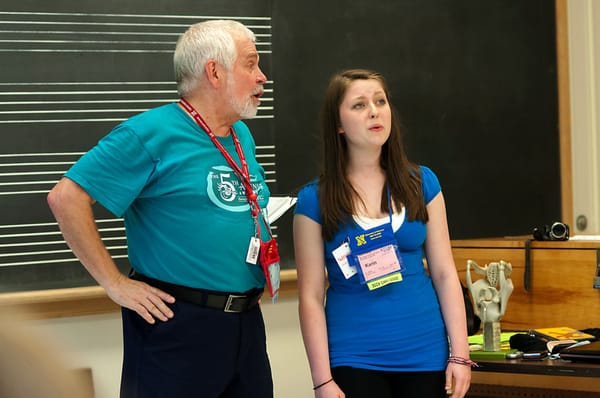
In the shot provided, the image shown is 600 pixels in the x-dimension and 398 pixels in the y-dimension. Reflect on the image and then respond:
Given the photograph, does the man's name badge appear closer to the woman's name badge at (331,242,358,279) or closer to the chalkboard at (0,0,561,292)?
the woman's name badge at (331,242,358,279)

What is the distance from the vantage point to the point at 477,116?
4.10m

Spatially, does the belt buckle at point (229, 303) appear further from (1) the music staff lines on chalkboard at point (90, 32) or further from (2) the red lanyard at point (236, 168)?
(1) the music staff lines on chalkboard at point (90, 32)

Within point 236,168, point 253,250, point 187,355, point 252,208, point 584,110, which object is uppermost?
point 584,110

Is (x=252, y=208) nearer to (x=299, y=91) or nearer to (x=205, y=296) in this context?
(x=205, y=296)

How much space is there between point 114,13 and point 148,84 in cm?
30

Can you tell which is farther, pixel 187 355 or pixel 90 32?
pixel 90 32

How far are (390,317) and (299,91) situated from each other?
173 centimetres

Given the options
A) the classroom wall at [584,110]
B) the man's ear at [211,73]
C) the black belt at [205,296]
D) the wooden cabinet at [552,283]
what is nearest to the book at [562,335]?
the wooden cabinet at [552,283]

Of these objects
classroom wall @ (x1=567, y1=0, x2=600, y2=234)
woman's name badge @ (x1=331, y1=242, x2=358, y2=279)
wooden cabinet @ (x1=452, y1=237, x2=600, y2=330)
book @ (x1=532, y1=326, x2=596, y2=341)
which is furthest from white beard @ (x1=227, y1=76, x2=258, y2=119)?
classroom wall @ (x1=567, y1=0, x2=600, y2=234)

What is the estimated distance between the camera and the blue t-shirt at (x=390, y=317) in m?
2.07

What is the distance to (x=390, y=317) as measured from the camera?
6.88 feet

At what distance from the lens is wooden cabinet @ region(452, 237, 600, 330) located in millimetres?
3092

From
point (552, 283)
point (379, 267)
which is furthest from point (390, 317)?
point (552, 283)

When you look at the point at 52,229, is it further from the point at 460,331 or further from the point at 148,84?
the point at 460,331
